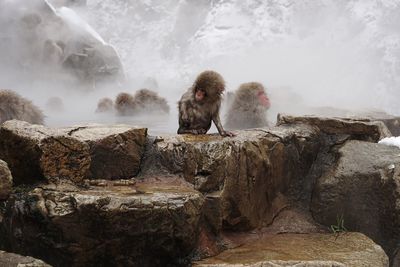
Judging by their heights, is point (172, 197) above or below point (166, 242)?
above

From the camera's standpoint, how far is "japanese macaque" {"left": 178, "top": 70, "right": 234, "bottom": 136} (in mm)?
4512

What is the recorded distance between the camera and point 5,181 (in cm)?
316

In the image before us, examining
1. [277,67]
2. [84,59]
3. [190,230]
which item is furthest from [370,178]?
[277,67]

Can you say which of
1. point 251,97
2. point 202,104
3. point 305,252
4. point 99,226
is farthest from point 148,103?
point 99,226

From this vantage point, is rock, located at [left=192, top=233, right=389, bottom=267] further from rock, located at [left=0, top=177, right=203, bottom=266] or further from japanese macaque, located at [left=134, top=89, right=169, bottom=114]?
japanese macaque, located at [left=134, top=89, right=169, bottom=114]

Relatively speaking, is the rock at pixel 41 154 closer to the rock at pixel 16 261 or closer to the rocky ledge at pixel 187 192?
the rocky ledge at pixel 187 192

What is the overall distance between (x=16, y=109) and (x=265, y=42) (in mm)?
21147

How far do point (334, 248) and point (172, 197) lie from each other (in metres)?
Result: 1.42

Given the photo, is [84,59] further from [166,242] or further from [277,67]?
[166,242]

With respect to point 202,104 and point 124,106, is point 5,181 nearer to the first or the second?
point 202,104

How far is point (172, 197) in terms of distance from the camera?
122 inches

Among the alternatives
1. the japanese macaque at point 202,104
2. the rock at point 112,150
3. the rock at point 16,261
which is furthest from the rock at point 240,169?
the rock at point 16,261

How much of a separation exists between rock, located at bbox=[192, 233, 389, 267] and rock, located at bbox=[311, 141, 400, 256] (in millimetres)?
342

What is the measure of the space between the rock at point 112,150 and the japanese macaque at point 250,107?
8.11 ft
